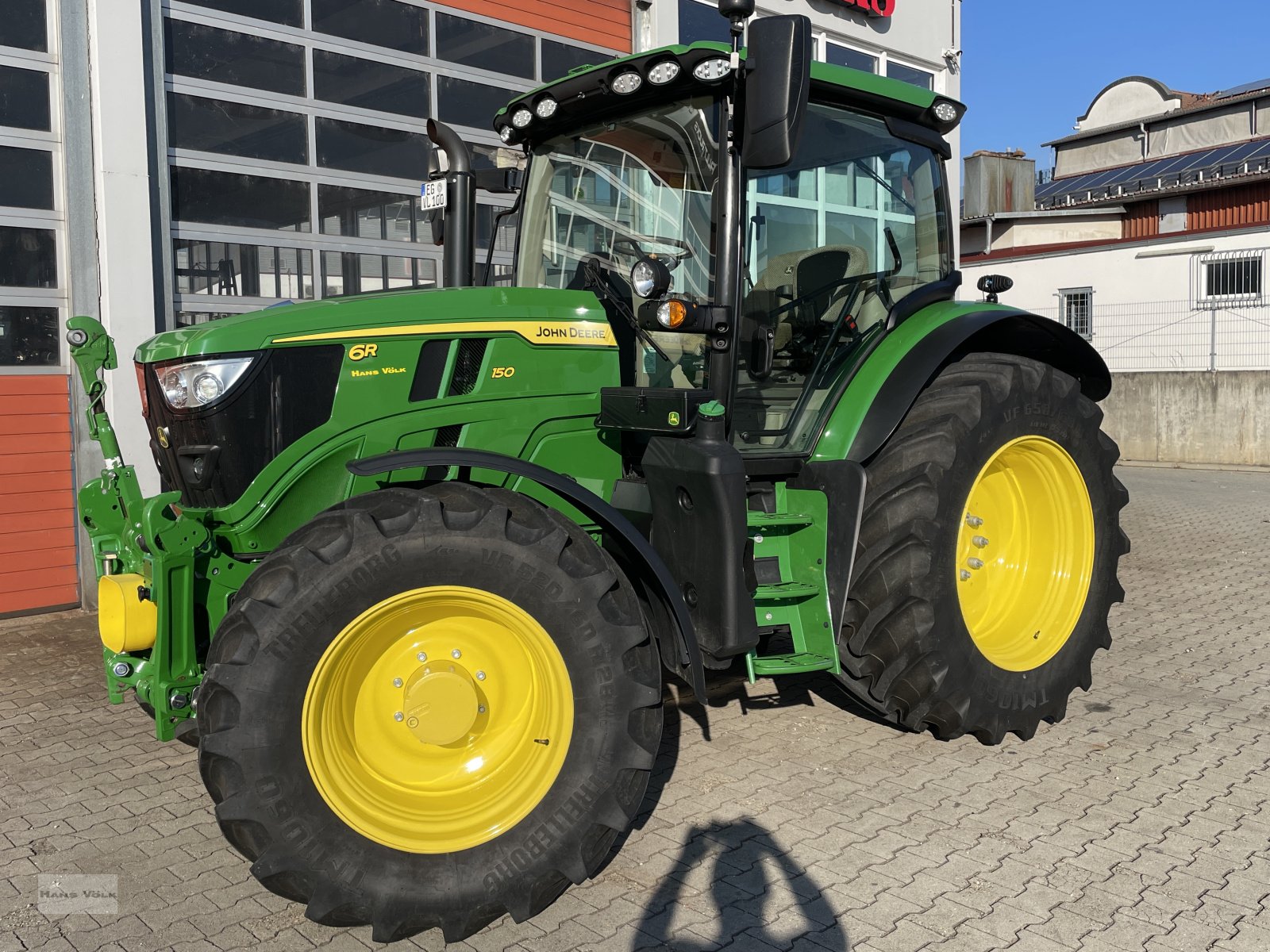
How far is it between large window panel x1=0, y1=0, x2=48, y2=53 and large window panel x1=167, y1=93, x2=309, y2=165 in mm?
706

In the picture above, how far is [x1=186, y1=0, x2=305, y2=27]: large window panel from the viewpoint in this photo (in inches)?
265

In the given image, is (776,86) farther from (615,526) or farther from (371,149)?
(371,149)

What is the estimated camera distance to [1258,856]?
3.16 meters

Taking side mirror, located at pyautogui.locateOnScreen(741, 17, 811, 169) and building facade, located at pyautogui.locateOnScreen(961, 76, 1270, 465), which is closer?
side mirror, located at pyautogui.locateOnScreen(741, 17, 811, 169)

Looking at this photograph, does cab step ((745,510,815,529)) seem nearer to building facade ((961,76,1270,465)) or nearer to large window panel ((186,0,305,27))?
large window panel ((186,0,305,27))

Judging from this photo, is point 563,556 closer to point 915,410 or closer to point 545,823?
point 545,823

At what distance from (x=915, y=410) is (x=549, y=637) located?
177 centimetres

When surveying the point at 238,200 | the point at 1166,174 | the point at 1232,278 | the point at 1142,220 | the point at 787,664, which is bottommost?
the point at 787,664

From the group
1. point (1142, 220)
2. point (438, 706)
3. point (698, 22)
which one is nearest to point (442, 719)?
point (438, 706)

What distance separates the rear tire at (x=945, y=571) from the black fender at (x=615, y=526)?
805 millimetres

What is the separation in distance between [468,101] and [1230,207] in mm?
17489

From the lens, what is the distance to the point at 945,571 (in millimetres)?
3797

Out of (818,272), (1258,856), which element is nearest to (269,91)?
(818,272)

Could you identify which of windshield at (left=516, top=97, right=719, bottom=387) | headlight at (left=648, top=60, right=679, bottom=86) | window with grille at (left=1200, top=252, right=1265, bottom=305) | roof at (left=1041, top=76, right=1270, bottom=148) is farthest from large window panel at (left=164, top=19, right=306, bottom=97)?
roof at (left=1041, top=76, right=1270, bottom=148)
